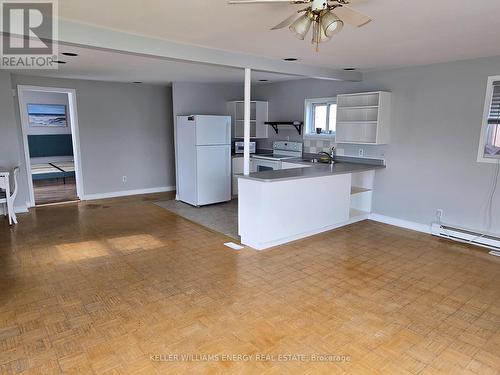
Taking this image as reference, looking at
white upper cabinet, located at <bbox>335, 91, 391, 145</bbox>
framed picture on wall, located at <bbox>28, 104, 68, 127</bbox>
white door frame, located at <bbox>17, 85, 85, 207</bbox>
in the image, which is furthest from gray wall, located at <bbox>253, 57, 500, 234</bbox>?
framed picture on wall, located at <bbox>28, 104, 68, 127</bbox>

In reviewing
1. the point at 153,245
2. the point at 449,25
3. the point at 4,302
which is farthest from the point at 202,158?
the point at 449,25

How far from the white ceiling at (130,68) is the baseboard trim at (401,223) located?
8.79 feet

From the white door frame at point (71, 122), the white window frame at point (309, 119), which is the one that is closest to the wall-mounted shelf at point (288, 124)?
the white window frame at point (309, 119)

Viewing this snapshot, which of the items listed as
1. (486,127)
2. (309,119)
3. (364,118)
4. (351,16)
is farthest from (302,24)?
(309,119)

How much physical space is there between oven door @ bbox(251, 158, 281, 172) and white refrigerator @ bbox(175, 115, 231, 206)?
21.5 inches

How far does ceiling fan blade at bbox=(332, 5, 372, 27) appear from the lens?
6.40ft

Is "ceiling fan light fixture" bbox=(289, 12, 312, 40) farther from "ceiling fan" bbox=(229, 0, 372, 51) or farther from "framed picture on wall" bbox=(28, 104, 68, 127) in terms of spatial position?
"framed picture on wall" bbox=(28, 104, 68, 127)

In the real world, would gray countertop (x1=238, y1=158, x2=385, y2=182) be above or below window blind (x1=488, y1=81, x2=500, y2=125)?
below

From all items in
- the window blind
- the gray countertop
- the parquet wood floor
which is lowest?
the parquet wood floor

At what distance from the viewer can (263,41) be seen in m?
3.23

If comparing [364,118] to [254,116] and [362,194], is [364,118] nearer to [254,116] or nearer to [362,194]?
[362,194]

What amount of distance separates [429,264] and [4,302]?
4.09 metres

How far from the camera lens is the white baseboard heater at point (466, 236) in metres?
4.06

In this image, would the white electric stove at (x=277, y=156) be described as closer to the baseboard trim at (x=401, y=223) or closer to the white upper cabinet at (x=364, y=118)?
the white upper cabinet at (x=364, y=118)
